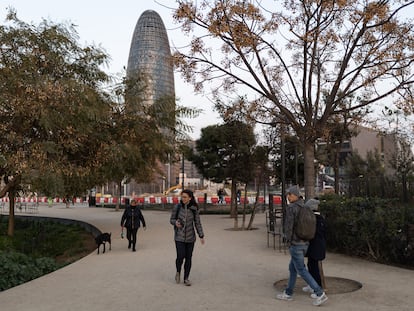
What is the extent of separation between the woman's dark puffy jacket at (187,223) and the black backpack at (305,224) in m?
1.97

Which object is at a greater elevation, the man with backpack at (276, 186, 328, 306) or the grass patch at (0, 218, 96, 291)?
the man with backpack at (276, 186, 328, 306)

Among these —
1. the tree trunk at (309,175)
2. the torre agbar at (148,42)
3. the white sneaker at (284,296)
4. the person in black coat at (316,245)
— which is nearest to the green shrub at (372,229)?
the tree trunk at (309,175)

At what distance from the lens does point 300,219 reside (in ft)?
19.2

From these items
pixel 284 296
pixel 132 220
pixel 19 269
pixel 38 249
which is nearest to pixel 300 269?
pixel 284 296

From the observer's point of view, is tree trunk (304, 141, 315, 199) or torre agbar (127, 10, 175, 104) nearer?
tree trunk (304, 141, 315, 199)

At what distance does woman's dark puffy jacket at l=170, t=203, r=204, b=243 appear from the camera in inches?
286

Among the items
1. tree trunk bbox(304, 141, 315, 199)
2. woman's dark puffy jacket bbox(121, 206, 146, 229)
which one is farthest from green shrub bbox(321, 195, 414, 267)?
woman's dark puffy jacket bbox(121, 206, 146, 229)

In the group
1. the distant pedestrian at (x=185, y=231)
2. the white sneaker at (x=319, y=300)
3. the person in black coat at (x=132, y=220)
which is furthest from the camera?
the person in black coat at (x=132, y=220)

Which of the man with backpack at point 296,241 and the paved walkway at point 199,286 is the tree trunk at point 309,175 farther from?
the man with backpack at point 296,241

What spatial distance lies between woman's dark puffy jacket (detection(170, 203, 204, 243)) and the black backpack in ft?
6.47

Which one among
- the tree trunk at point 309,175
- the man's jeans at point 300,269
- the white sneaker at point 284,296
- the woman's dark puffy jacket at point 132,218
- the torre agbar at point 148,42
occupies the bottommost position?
the white sneaker at point 284,296

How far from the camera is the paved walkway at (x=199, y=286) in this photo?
19.0 ft

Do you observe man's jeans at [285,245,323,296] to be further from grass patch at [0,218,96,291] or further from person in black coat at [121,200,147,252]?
person in black coat at [121,200,147,252]

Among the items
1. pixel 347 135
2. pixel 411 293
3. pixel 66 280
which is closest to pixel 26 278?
pixel 66 280
